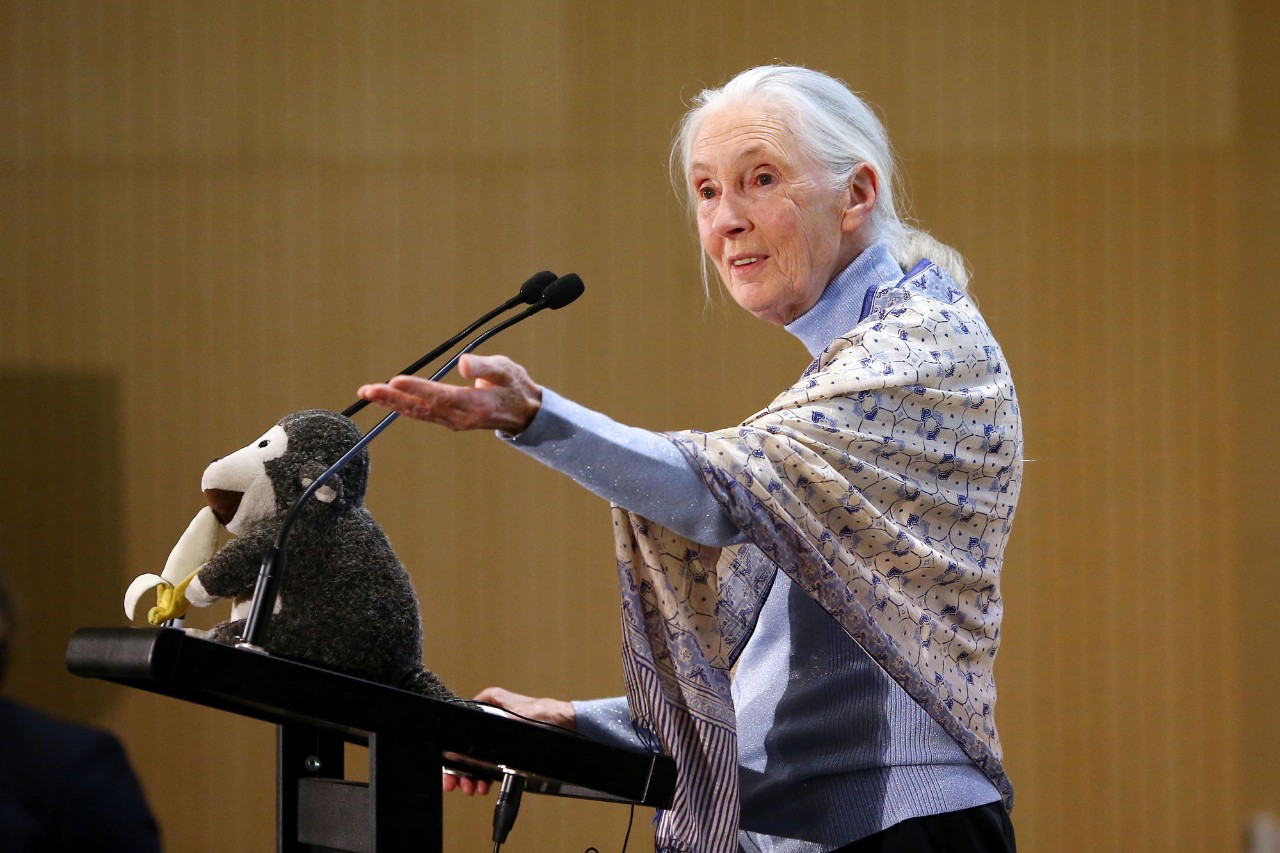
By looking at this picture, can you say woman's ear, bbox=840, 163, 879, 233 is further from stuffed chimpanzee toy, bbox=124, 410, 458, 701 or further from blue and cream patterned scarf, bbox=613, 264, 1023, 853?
stuffed chimpanzee toy, bbox=124, 410, 458, 701

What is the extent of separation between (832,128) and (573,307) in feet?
8.41

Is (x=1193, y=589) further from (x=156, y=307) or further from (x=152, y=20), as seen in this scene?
(x=152, y=20)

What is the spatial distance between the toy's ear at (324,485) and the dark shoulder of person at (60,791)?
→ 0.42m

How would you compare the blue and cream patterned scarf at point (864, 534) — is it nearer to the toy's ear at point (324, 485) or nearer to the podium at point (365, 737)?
the podium at point (365, 737)

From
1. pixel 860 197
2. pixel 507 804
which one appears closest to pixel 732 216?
pixel 860 197

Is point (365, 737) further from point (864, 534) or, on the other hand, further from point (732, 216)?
point (732, 216)

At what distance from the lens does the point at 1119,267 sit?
13.8ft

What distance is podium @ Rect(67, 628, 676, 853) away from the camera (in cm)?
108

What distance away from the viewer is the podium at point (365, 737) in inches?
42.4

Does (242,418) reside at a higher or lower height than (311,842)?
higher

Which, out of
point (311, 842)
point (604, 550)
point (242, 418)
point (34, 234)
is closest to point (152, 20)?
point (34, 234)

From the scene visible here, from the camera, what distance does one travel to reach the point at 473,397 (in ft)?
3.64

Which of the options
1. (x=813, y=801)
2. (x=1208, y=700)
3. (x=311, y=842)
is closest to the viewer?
(x=311, y=842)

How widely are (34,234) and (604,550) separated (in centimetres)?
203
